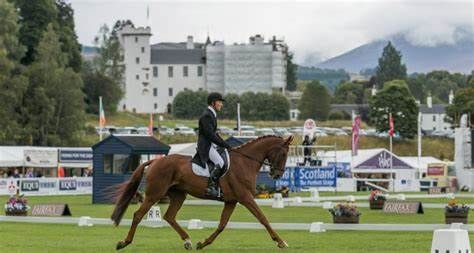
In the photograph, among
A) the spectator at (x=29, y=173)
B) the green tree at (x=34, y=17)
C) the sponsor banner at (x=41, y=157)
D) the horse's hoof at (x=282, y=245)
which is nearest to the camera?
the horse's hoof at (x=282, y=245)

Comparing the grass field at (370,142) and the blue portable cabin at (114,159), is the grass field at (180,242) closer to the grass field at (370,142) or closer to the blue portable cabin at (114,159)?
the blue portable cabin at (114,159)

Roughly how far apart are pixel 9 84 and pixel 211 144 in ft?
274

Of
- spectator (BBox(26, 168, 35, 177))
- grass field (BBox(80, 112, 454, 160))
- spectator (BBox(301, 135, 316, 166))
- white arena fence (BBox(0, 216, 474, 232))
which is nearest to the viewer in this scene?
white arena fence (BBox(0, 216, 474, 232))

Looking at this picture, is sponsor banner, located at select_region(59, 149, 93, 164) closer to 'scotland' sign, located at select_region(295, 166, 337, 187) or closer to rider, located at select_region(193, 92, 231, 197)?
'scotland' sign, located at select_region(295, 166, 337, 187)

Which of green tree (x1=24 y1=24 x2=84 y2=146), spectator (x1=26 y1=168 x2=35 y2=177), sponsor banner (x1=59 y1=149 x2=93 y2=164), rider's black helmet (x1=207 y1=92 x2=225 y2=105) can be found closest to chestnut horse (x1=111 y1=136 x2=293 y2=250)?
rider's black helmet (x1=207 y1=92 x2=225 y2=105)

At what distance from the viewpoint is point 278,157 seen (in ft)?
75.8

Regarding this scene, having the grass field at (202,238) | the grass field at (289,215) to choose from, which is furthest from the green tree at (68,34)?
the grass field at (202,238)

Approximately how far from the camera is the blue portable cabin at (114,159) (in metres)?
52.0

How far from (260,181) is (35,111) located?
50.8 meters

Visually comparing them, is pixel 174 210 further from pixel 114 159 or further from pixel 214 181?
pixel 114 159

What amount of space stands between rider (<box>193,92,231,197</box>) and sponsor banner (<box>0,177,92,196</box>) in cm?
4298

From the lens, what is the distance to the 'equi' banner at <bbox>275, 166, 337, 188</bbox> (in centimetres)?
5744

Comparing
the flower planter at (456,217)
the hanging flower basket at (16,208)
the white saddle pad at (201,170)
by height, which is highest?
the white saddle pad at (201,170)

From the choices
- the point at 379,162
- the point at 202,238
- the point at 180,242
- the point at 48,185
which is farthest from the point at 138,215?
the point at 379,162
